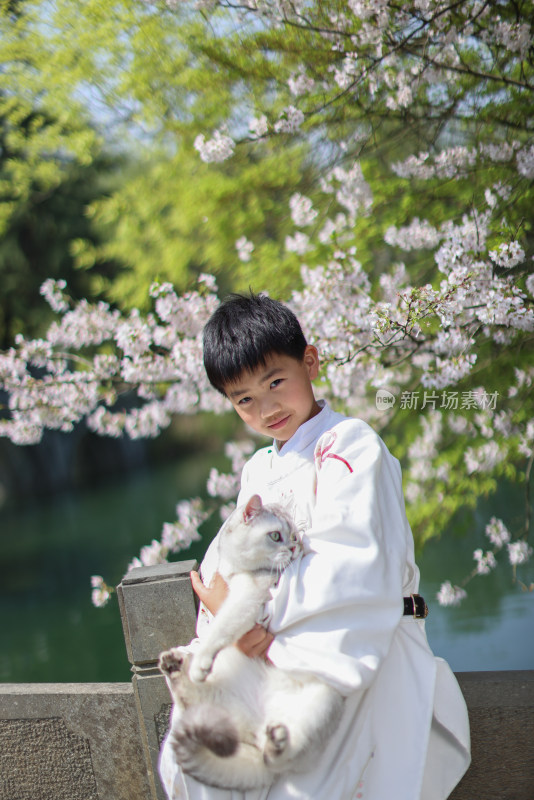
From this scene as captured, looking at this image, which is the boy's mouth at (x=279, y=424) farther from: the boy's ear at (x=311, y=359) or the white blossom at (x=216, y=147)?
the white blossom at (x=216, y=147)

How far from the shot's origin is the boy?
1348mm

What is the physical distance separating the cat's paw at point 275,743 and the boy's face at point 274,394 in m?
0.68

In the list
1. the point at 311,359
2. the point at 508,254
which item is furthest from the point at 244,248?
the point at 311,359

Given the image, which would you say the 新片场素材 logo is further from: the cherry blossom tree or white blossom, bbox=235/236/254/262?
white blossom, bbox=235/236/254/262

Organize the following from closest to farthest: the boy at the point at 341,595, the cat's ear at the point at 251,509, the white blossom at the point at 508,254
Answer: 1. the boy at the point at 341,595
2. the cat's ear at the point at 251,509
3. the white blossom at the point at 508,254

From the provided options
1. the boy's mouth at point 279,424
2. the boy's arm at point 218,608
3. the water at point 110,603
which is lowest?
the water at point 110,603

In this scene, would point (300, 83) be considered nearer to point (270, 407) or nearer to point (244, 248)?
point (244, 248)

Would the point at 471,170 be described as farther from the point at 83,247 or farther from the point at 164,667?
the point at 83,247

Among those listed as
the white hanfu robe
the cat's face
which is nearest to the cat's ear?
the cat's face

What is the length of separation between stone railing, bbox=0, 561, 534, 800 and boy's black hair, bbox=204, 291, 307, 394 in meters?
0.74

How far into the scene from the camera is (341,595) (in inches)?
52.6

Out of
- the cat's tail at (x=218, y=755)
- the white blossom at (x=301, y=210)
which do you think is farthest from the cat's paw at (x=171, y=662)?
the white blossom at (x=301, y=210)

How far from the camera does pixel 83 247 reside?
5.90m

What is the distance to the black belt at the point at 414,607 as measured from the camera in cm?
155
